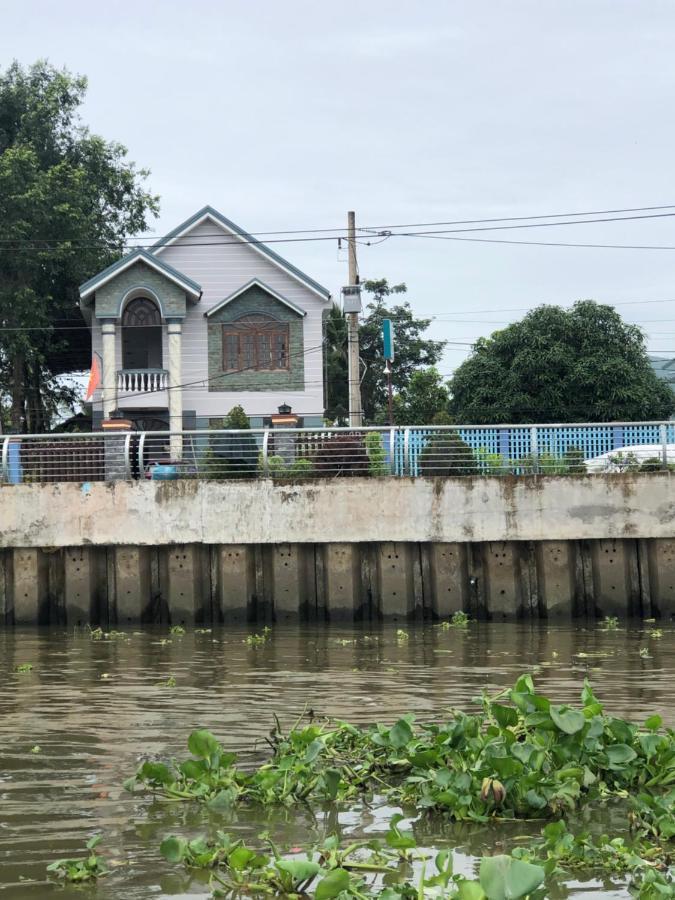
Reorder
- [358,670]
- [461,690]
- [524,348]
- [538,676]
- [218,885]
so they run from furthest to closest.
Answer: [524,348]
[358,670]
[538,676]
[461,690]
[218,885]

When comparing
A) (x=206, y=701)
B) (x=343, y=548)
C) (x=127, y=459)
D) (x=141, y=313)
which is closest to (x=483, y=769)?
(x=206, y=701)

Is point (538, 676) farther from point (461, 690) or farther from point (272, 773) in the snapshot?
point (272, 773)

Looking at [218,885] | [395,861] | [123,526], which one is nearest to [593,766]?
[395,861]

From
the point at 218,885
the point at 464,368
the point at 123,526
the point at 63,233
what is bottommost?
the point at 218,885

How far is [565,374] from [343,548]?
2097 cm

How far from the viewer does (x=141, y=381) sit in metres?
35.6

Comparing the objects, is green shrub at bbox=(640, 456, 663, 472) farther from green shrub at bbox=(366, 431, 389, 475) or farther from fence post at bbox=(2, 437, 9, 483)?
fence post at bbox=(2, 437, 9, 483)

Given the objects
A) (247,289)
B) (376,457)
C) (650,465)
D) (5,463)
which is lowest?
(650,465)

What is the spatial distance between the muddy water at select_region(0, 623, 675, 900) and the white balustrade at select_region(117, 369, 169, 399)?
60.1 feet

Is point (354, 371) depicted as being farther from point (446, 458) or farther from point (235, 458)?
point (235, 458)

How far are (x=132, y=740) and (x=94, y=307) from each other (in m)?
27.4

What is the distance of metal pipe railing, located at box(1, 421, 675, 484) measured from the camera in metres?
18.6

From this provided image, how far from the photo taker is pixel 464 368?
39.3 m

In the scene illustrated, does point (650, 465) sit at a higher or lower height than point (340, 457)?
lower
